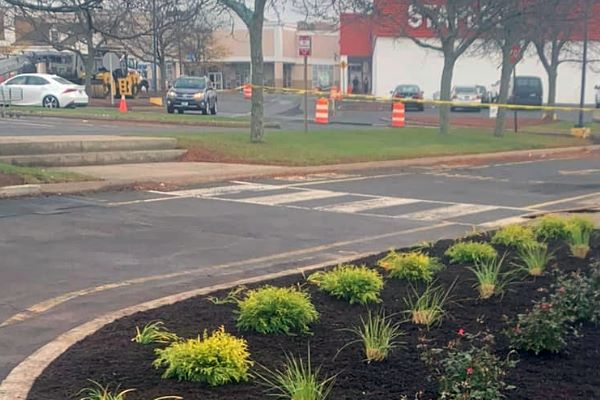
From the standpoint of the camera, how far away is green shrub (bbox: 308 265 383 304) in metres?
6.47

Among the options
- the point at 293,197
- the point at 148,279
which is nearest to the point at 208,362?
the point at 148,279

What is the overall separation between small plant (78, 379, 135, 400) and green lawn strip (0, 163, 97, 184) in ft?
31.9

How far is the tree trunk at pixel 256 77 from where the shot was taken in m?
21.0

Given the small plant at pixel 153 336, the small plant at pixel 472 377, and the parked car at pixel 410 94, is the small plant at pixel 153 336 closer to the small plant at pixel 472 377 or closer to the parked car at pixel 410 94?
the small plant at pixel 472 377

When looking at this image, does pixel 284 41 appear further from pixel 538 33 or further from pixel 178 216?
pixel 178 216

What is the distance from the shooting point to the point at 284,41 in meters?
87.2

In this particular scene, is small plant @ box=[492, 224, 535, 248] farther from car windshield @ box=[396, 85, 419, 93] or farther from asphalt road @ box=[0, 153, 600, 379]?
car windshield @ box=[396, 85, 419, 93]

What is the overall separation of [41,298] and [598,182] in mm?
14102

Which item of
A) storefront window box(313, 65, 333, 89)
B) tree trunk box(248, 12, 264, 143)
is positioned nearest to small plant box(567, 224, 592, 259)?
tree trunk box(248, 12, 264, 143)

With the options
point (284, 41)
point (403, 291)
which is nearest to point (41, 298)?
point (403, 291)

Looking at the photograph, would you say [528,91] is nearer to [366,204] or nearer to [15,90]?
[15,90]

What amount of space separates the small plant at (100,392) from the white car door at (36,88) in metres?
34.9

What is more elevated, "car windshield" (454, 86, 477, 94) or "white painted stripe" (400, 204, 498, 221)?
"car windshield" (454, 86, 477, 94)

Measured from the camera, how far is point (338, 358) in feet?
16.8
